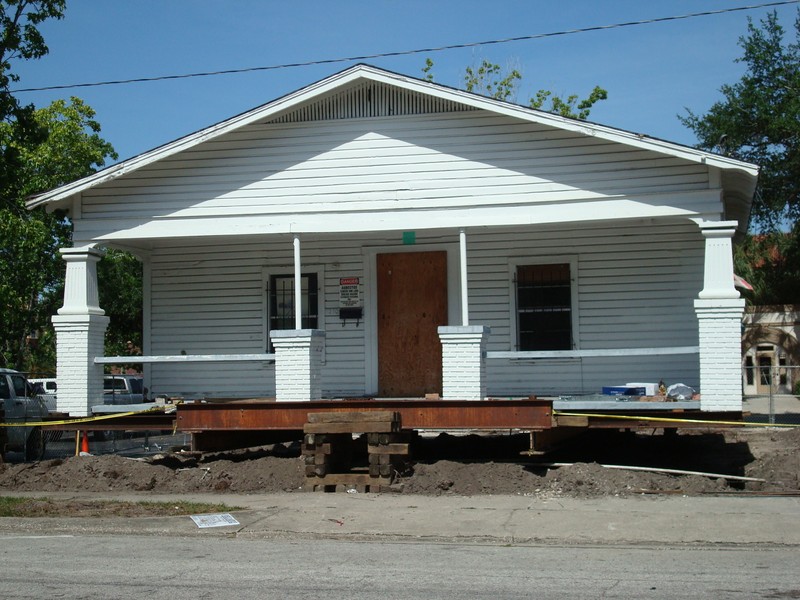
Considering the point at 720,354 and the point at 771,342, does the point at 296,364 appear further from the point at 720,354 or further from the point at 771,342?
the point at 771,342

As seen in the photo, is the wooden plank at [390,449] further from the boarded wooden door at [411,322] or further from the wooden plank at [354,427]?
the boarded wooden door at [411,322]

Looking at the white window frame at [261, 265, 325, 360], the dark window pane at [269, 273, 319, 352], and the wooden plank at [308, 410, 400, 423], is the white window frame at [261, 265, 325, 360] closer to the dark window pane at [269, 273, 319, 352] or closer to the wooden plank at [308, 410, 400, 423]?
the dark window pane at [269, 273, 319, 352]

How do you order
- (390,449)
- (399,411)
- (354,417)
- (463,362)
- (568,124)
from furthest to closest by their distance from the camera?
(568,124), (463,362), (399,411), (354,417), (390,449)

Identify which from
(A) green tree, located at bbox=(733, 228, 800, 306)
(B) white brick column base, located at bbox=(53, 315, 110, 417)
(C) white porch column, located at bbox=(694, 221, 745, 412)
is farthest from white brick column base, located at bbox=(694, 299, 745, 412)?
(A) green tree, located at bbox=(733, 228, 800, 306)

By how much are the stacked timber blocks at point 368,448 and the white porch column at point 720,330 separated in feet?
13.8

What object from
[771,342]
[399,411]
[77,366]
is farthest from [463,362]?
[771,342]

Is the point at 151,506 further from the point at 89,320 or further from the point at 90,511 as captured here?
the point at 89,320

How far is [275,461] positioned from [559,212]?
5.51 metres

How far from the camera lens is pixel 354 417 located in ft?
41.3

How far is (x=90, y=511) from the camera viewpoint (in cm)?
1138

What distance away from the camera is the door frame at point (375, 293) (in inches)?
631

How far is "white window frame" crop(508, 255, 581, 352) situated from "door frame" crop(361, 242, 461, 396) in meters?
0.88

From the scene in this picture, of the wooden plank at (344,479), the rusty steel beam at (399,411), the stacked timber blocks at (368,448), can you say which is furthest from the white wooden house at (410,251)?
the wooden plank at (344,479)

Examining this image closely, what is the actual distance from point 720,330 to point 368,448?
501cm
